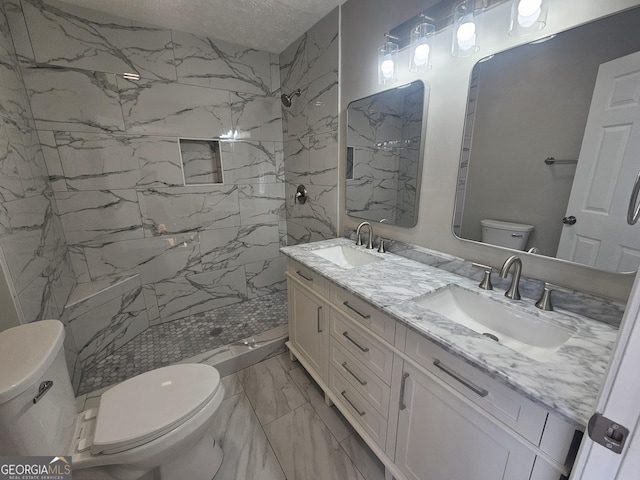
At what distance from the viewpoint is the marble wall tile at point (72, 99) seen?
5.76 ft

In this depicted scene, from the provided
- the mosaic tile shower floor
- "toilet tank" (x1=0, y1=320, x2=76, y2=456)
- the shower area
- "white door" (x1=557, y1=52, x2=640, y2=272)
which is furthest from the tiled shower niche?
"white door" (x1=557, y1=52, x2=640, y2=272)

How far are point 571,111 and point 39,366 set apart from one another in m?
1.97

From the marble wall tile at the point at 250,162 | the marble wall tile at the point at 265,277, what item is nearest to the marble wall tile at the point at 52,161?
the marble wall tile at the point at 250,162

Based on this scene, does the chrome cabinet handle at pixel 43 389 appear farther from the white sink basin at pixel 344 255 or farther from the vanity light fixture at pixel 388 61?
the vanity light fixture at pixel 388 61

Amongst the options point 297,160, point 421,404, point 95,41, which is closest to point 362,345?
point 421,404

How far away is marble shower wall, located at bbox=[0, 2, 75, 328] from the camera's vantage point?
50.6 inches

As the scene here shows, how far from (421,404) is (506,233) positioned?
30.7 inches

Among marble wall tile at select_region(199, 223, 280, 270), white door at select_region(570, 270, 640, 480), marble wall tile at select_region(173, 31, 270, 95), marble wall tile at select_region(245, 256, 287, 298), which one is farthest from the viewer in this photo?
marble wall tile at select_region(245, 256, 287, 298)

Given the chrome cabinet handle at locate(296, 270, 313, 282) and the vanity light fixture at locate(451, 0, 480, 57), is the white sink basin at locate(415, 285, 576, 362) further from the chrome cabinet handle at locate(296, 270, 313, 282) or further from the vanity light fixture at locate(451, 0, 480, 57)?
the vanity light fixture at locate(451, 0, 480, 57)

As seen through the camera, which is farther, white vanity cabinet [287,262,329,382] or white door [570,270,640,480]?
white vanity cabinet [287,262,329,382]

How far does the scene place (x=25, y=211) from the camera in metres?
1.45

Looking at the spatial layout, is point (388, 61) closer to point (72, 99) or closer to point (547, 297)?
point (547, 297)

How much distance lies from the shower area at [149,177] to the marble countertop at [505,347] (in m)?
0.99

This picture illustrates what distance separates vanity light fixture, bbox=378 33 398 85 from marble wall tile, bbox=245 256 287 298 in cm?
203
